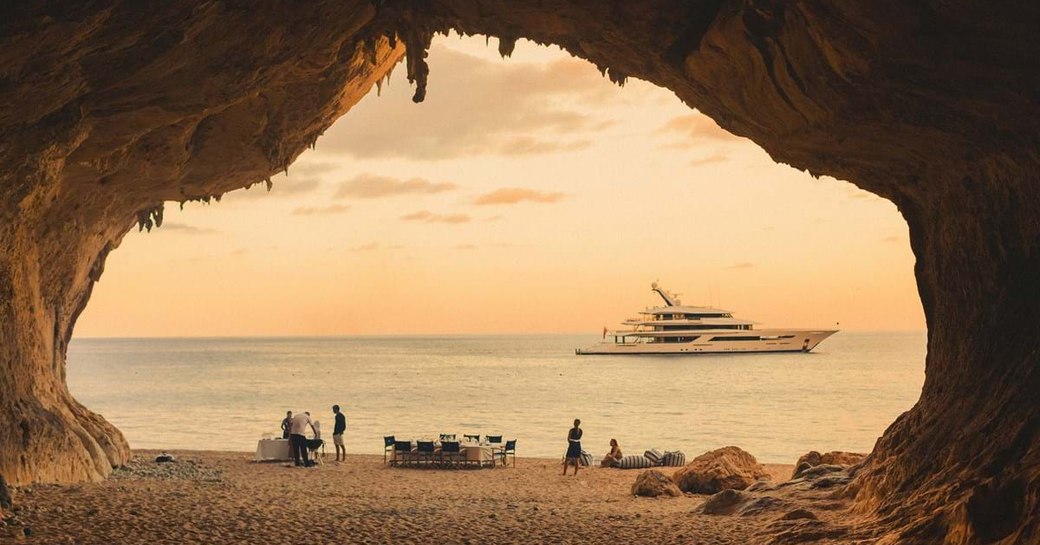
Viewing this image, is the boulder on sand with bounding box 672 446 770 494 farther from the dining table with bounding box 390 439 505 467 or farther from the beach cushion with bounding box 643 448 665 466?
the dining table with bounding box 390 439 505 467

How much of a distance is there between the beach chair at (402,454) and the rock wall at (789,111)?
8.87 metres

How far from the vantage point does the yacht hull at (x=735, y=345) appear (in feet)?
353

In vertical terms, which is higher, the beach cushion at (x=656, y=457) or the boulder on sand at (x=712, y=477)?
the boulder on sand at (x=712, y=477)

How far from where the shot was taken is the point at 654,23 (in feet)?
36.5

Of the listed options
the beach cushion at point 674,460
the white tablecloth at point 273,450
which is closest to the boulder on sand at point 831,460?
the beach cushion at point 674,460

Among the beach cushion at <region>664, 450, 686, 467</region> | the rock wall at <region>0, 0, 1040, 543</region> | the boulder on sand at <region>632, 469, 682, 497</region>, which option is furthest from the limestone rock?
the beach cushion at <region>664, 450, 686, 467</region>

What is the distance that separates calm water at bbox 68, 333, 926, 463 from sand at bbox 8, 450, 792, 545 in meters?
18.1

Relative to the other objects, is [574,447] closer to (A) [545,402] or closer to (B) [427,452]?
(B) [427,452]

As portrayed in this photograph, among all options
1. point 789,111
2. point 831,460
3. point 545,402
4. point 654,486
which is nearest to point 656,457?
point 654,486

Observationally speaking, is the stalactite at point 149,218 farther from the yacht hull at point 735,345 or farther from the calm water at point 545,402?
the yacht hull at point 735,345

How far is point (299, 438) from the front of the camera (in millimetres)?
22656

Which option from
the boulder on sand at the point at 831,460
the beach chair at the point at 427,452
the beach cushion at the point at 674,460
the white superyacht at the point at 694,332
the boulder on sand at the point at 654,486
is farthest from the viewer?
the white superyacht at the point at 694,332

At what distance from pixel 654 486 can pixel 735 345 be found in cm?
9564

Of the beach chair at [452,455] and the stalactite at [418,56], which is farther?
the beach chair at [452,455]
